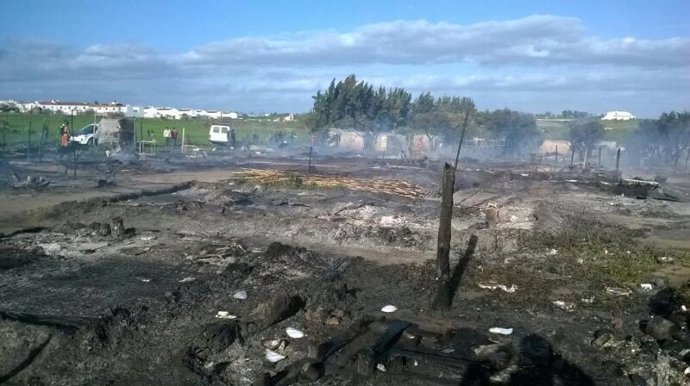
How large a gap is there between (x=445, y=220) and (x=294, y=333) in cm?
280

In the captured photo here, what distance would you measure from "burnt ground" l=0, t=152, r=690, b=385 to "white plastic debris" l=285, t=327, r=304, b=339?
0.10 metres

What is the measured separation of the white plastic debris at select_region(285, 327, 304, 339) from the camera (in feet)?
24.2

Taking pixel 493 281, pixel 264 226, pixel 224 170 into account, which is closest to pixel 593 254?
pixel 493 281

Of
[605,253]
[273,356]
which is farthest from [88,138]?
[273,356]

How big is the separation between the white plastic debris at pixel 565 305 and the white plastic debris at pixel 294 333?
13.7 ft

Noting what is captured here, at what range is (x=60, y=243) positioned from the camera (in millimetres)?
11844

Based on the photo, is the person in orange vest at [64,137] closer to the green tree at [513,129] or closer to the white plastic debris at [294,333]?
the white plastic debris at [294,333]

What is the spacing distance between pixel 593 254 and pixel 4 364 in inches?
426

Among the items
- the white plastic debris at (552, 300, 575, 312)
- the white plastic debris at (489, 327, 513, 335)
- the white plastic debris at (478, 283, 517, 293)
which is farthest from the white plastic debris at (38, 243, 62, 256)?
the white plastic debris at (552, 300, 575, 312)

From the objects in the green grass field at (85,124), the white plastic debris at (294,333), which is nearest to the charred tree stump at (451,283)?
the white plastic debris at (294,333)

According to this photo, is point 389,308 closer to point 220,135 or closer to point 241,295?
point 241,295

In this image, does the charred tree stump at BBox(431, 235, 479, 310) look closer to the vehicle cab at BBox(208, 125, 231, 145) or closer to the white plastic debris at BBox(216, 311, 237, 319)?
the white plastic debris at BBox(216, 311, 237, 319)

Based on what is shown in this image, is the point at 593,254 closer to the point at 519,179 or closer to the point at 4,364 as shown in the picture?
the point at 4,364

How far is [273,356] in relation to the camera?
6.88 m
